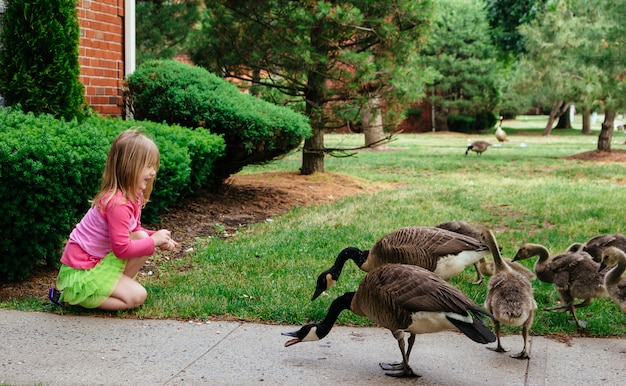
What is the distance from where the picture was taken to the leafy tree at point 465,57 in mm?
36031

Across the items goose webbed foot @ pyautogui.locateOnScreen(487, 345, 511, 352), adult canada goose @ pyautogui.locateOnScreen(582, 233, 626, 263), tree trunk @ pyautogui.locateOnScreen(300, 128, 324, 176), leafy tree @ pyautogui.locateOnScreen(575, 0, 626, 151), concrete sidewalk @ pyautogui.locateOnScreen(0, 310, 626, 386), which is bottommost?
concrete sidewalk @ pyautogui.locateOnScreen(0, 310, 626, 386)

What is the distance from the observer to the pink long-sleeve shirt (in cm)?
536

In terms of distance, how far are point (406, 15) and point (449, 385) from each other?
953 cm

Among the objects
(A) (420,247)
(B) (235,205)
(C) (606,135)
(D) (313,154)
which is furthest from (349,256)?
(C) (606,135)

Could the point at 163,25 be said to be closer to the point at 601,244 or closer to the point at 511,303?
the point at 601,244

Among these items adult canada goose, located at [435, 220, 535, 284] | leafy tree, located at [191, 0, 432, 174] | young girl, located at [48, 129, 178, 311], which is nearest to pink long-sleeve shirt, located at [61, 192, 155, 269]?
young girl, located at [48, 129, 178, 311]

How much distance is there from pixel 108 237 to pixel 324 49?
811 cm

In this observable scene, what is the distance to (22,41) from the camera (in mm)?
8344

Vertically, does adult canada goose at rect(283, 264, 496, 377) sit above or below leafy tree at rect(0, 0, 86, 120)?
below

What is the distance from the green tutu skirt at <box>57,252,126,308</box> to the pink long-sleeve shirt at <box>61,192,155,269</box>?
7cm

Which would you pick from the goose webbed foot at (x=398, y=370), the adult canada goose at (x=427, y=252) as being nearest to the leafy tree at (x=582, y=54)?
the adult canada goose at (x=427, y=252)

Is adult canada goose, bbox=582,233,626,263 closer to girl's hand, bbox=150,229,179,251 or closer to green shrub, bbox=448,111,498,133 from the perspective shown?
girl's hand, bbox=150,229,179,251

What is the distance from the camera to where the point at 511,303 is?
4.66 metres

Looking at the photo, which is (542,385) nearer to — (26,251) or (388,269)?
(388,269)
